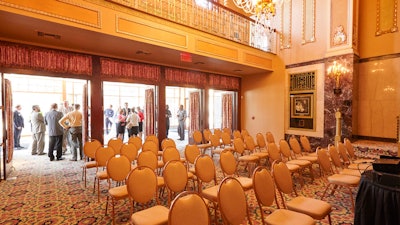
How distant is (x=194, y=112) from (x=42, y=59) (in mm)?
5404

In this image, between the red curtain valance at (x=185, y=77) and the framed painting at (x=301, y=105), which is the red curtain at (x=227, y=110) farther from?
the framed painting at (x=301, y=105)

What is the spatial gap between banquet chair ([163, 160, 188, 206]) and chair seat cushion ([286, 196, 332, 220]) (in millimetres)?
1311

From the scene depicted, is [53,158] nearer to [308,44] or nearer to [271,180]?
[271,180]

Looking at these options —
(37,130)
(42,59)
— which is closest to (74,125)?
(37,130)

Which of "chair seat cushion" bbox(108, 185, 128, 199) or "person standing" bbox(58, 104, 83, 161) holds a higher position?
"person standing" bbox(58, 104, 83, 161)

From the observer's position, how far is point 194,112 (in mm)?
9352

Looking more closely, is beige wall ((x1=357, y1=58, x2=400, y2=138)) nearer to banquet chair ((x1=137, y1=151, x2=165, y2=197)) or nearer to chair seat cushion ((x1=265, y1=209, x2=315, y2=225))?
chair seat cushion ((x1=265, y1=209, x2=315, y2=225))

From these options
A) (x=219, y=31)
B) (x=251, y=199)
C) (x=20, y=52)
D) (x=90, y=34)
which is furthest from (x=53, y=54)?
(x=251, y=199)

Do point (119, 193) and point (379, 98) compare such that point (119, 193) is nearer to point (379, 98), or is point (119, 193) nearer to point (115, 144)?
point (115, 144)

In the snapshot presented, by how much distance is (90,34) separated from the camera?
4.57 meters

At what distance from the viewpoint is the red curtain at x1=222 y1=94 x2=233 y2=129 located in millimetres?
10144

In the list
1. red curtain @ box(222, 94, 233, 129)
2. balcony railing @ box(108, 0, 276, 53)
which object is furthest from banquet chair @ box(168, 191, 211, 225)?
red curtain @ box(222, 94, 233, 129)

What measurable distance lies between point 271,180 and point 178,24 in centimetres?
437

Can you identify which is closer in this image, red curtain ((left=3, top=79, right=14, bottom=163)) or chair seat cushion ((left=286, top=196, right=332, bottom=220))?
chair seat cushion ((left=286, top=196, right=332, bottom=220))
